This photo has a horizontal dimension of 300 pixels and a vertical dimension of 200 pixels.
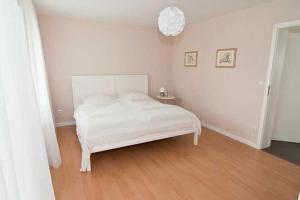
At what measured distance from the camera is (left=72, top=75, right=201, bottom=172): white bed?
8.41ft

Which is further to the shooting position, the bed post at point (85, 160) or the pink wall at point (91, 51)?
the pink wall at point (91, 51)

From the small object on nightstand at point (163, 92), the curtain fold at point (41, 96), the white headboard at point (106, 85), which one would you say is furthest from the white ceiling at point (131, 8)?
the small object on nightstand at point (163, 92)

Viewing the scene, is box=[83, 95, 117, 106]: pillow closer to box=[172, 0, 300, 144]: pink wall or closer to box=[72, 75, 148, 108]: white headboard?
box=[72, 75, 148, 108]: white headboard

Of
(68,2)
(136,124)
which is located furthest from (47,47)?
(136,124)

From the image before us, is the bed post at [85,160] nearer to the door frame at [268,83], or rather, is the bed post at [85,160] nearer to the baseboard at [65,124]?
the baseboard at [65,124]

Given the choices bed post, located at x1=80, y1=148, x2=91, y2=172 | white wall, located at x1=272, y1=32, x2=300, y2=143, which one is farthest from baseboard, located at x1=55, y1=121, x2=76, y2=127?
white wall, located at x1=272, y1=32, x2=300, y2=143

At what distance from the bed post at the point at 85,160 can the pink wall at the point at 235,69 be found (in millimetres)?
2873

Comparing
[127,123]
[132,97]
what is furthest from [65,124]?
[127,123]

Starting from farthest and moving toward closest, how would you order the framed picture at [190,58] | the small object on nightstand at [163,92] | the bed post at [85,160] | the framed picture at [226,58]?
the small object on nightstand at [163,92], the framed picture at [190,58], the framed picture at [226,58], the bed post at [85,160]

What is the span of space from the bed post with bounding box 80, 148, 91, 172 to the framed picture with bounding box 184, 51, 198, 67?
325 cm

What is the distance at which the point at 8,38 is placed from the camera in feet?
2.90

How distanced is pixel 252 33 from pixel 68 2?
10.6ft

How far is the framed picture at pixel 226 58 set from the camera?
3.53 meters

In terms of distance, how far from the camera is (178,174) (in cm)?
250
